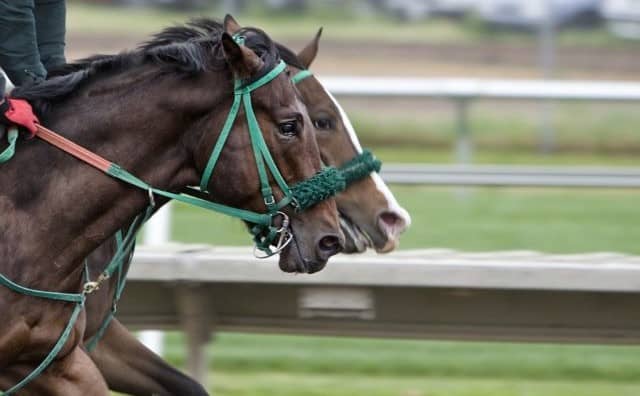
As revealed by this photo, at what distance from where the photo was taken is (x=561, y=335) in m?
5.43

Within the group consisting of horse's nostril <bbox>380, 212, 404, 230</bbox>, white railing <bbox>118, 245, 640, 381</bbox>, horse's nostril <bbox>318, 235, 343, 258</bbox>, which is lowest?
white railing <bbox>118, 245, 640, 381</bbox>

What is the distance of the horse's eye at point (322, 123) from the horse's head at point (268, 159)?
94 centimetres

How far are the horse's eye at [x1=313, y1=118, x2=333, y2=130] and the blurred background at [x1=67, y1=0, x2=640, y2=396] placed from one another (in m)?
1.85

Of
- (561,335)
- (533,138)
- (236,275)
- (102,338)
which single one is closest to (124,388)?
(102,338)

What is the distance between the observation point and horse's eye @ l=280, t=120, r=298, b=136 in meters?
3.92

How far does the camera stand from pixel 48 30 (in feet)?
15.5

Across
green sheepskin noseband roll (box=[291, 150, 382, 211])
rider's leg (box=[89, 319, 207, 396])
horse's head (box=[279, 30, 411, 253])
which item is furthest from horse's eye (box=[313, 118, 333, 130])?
rider's leg (box=[89, 319, 207, 396])

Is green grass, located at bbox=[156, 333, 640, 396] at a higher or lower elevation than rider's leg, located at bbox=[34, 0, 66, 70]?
lower

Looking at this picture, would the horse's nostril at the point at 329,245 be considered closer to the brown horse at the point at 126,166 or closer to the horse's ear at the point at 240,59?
the brown horse at the point at 126,166

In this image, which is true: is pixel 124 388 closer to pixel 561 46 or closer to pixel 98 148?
pixel 98 148

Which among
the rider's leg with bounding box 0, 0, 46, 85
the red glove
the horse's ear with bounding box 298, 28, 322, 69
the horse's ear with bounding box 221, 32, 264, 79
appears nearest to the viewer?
the horse's ear with bounding box 221, 32, 264, 79

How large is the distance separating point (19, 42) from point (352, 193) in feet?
4.45

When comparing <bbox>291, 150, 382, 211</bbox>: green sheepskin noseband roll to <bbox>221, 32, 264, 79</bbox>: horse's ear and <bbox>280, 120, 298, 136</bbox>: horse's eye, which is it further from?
<bbox>221, 32, 264, 79</bbox>: horse's ear

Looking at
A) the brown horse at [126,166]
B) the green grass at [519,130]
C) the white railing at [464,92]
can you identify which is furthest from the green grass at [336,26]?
the brown horse at [126,166]
